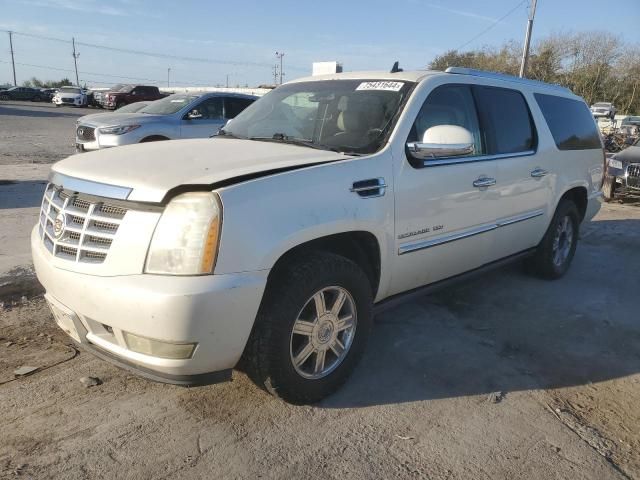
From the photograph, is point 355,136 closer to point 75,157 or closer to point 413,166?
point 413,166

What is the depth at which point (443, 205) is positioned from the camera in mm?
3541

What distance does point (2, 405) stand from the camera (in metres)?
2.86

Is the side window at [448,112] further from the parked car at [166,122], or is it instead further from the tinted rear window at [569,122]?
the parked car at [166,122]

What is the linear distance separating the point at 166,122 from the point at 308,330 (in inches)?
315

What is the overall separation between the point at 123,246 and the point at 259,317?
28.1 inches

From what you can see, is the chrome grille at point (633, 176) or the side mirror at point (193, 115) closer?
the side mirror at point (193, 115)

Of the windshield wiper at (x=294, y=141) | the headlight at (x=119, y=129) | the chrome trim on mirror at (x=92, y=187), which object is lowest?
the headlight at (x=119, y=129)

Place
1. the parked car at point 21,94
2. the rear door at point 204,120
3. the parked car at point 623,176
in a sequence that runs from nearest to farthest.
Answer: the rear door at point 204,120 → the parked car at point 623,176 → the parked car at point 21,94

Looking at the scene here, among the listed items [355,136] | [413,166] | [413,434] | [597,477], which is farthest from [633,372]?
[355,136]

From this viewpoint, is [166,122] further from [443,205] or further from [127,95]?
[127,95]

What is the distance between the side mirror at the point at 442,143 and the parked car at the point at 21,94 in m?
59.0

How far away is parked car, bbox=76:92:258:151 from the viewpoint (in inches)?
382

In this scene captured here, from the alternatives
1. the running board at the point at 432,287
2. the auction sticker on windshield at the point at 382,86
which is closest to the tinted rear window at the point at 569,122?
the running board at the point at 432,287

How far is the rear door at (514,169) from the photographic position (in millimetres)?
4109
